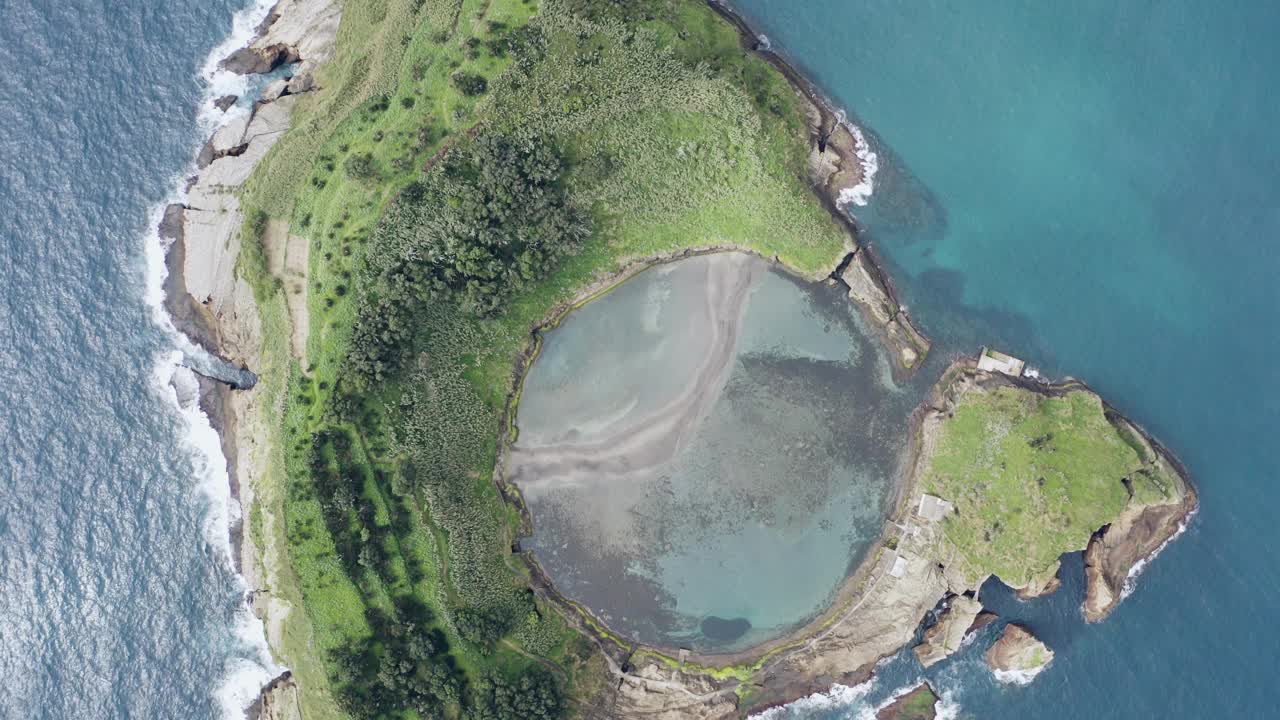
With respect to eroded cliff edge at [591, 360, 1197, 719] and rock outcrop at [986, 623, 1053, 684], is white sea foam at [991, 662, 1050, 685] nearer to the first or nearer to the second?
rock outcrop at [986, 623, 1053, 684]

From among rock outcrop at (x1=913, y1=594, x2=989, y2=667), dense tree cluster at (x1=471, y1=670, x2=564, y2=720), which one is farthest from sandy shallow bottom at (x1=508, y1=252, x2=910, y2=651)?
rock outcrop at (x1=913, y1=594, x2=989, y2=667)

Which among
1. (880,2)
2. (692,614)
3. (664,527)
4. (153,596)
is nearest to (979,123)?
(880,2)

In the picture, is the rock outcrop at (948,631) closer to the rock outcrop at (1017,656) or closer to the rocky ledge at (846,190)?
the rock outcrop at (1017,656)

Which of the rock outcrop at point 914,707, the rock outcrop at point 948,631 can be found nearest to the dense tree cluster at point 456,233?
the rock outcrop at point 948,631

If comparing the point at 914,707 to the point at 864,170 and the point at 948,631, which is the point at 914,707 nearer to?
the point at 948,631

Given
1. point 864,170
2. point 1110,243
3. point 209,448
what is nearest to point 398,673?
point 209,448

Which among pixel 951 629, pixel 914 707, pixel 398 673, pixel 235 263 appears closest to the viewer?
pixel 398 673
